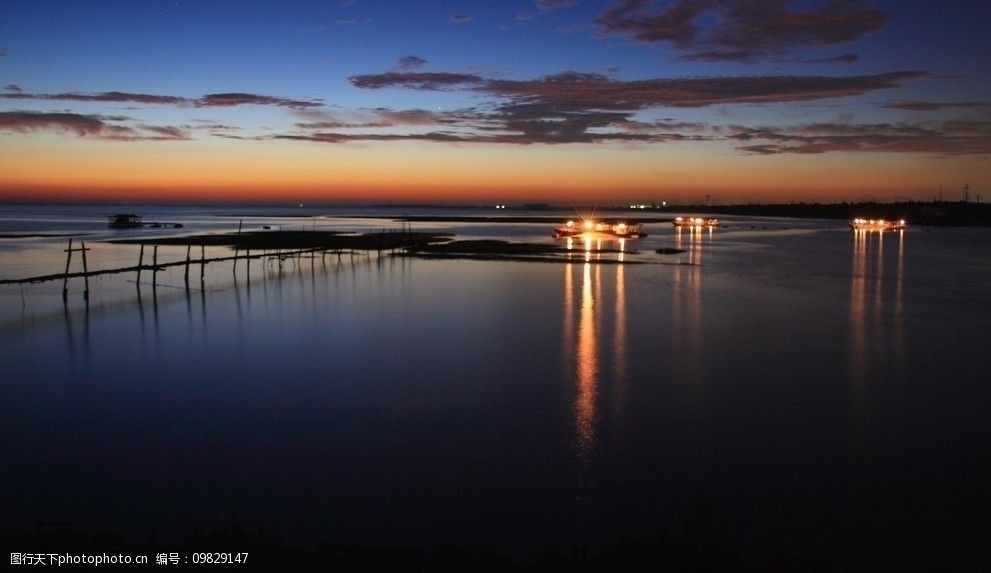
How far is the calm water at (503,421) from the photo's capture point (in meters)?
6.88

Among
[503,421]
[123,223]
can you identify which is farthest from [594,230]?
[503,421]

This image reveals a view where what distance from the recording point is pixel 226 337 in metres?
15.3

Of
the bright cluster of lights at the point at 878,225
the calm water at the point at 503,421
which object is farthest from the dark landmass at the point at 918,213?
the calm water at the point at 503,421

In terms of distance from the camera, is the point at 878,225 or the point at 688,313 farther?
the point at 878,225

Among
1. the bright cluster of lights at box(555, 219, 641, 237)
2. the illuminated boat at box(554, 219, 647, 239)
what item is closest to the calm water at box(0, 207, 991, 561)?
the illuminated boat at box(554, 219, 647, 239)

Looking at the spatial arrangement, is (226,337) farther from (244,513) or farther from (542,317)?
(244,513)

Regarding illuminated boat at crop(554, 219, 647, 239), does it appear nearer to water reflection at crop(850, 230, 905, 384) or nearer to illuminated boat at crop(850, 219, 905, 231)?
water reflection at crop(850, 230, 905, 384)

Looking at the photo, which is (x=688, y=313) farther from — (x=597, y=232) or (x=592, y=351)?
(x=597, y=232)

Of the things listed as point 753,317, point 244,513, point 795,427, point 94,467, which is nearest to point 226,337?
point 94,467

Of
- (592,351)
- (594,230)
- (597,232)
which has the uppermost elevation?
(594,230)

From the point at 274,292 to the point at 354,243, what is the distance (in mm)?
21431

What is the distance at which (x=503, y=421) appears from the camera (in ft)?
31.8

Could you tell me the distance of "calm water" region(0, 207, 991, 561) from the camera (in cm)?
688

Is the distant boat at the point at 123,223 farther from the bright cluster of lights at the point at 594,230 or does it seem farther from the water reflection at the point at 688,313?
the water reflection at the point at 688,313
